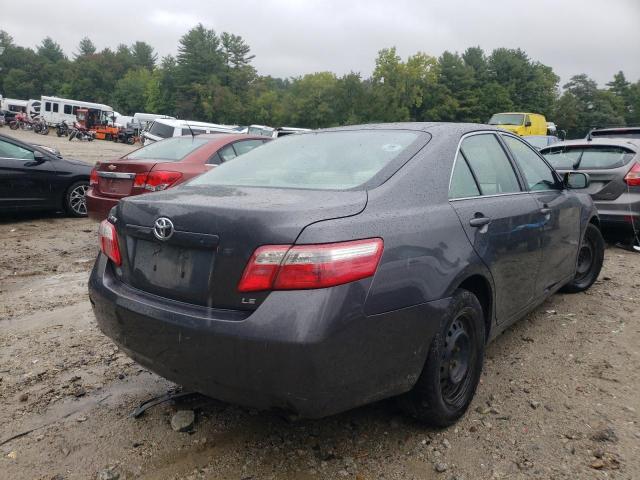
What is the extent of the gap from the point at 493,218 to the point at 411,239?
859mm

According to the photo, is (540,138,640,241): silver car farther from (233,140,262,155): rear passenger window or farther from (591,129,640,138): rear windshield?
(233,140,262,155): rear passenger window

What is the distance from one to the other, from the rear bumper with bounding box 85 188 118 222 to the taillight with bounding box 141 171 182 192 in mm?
547

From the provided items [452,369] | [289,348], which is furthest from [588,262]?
[289,348]

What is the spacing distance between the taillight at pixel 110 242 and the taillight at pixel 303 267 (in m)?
0.86

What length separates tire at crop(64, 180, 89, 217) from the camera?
8.15 meters

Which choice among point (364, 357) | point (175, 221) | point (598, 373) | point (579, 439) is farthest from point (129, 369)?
point (598, 373)

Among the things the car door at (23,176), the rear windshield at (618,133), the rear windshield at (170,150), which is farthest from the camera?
the rear windshield at (618,133)

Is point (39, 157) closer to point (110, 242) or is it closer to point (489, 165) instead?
point (110, 242)

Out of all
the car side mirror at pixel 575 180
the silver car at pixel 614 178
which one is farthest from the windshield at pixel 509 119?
the car side mirror at pixel 575 180

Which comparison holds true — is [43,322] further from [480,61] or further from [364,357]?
[480,61]

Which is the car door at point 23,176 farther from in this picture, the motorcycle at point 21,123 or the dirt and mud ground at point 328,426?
the motorcycle at point 21,123

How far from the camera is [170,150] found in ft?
21.4

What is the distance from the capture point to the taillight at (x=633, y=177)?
646 centimetres

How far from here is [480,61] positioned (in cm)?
7825
